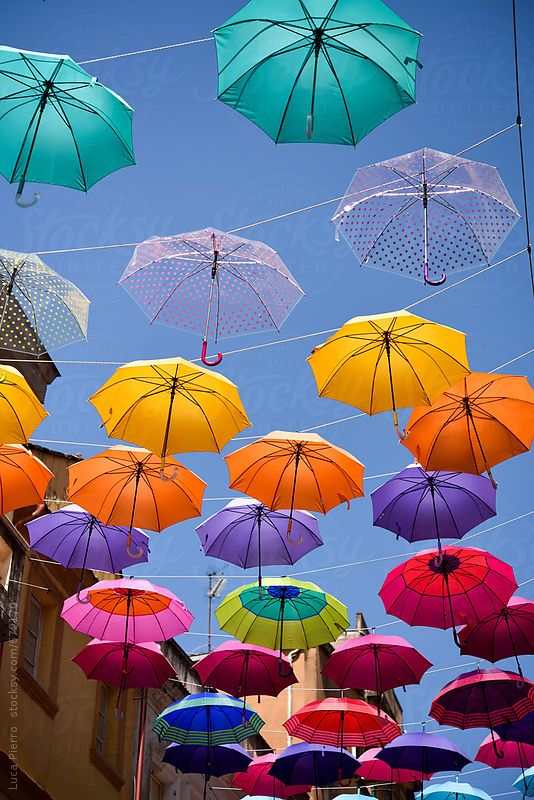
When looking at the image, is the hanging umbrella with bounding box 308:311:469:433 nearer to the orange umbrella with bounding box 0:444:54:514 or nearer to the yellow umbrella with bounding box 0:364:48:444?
the yellow umbrella with bounding box 0:364:48:444

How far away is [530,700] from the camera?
54.1ft

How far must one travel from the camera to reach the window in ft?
55.0

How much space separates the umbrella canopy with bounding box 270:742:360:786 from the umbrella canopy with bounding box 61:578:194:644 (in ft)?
12.7

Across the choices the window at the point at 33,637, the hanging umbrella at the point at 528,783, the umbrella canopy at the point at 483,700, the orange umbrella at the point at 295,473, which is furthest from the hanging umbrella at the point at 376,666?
the hanging umbrella at the point at 528,783

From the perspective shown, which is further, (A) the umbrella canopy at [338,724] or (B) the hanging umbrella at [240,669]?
(A) the umbrella canopy at [338,724]

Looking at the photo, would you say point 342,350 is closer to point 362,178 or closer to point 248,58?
point 362,178

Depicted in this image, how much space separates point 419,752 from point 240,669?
3511 millimetres

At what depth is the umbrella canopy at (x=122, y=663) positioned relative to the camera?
49.6ft

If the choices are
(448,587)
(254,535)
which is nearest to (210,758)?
(254,535)

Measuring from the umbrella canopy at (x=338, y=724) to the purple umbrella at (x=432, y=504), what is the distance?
4.14 metres

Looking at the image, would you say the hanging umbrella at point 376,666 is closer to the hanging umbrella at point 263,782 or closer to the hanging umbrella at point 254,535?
the hanging umbrella at point 254,535

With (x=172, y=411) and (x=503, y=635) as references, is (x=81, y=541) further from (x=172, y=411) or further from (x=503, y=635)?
(x=503, y=635)

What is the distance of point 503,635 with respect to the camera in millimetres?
15516

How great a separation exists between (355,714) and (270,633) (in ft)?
8.35
